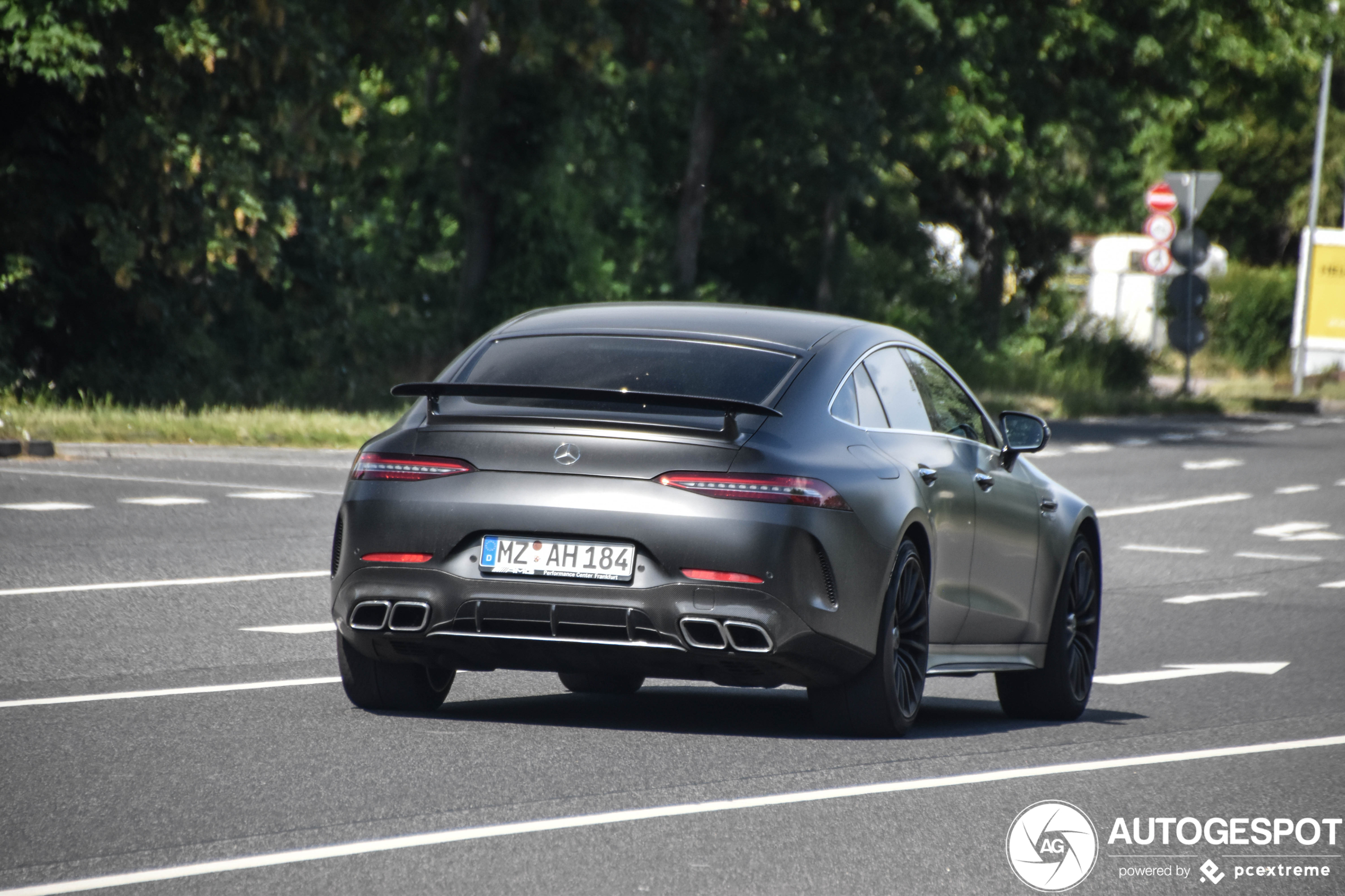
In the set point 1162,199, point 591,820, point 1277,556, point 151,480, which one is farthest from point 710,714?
point 1162,199

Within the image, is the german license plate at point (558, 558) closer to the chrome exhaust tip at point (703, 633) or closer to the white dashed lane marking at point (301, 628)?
the chrome exhaust tip at point (703, 633)

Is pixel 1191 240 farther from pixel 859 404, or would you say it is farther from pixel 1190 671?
pixel 859 404

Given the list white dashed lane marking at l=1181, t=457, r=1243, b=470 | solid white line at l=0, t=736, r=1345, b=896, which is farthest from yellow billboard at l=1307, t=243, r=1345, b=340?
solid white line at l=0, t=736, r=1345, b=896

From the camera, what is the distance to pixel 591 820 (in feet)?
19.7

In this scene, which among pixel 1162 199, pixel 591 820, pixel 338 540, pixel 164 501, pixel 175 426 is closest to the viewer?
pixel 591 820

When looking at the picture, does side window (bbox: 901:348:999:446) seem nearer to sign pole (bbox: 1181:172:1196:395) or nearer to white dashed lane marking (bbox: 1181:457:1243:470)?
white dashed lane marking (bbox: 1181:457:1243:470)

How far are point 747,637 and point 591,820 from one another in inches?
46.4

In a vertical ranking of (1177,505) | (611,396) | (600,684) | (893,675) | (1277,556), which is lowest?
(1177,505)

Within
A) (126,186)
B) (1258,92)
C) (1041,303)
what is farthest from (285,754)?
(1041,303)

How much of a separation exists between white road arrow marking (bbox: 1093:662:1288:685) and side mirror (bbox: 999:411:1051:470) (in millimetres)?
1694

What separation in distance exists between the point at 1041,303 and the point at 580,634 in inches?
1828

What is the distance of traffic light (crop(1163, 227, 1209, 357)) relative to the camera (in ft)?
110

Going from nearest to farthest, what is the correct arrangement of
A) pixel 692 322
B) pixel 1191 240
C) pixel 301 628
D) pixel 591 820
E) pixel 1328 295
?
pixel 591 820, pixel 692 322, pixel 301 628, pixel 1191 240, pixel 1328 295

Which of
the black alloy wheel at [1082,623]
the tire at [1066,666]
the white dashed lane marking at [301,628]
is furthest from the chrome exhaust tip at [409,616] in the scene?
the white dashed lane marking at [301,628]
